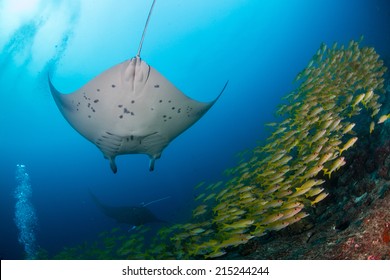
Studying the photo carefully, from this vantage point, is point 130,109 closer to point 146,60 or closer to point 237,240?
point 237,240

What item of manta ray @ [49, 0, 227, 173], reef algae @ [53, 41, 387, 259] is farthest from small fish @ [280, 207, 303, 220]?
manta ray @ [49, 0, 227, 173]

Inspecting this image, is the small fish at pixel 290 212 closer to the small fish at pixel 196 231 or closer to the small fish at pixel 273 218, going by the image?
the small fish at pixel 273 218

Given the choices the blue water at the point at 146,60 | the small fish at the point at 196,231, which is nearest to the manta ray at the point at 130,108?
the small fish at the point at 196,231

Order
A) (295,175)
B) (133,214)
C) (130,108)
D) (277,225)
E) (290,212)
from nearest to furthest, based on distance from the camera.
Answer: (290,212) → (277,225) → (130,108) → (295,175) → (133,214)

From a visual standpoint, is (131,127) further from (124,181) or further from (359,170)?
(124,181)

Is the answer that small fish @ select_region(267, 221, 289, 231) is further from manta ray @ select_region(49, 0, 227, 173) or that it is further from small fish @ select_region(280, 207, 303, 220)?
manta ray @ select_region(49, 0, 227, 173)

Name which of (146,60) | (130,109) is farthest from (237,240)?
(146,60)

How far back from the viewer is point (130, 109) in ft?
14.6

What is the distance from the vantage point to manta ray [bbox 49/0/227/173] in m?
4.05

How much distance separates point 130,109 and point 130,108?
0.03 meters

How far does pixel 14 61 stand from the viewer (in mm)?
23344

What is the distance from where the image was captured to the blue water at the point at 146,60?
2473 cm

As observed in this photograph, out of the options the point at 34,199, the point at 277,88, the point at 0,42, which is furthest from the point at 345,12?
the point at 34,199

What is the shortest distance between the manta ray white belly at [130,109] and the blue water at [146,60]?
5608 millimetres
